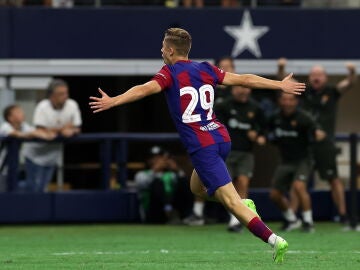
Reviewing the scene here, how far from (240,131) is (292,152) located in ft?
2.45

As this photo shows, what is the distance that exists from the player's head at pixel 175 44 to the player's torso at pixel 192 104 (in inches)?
3.5

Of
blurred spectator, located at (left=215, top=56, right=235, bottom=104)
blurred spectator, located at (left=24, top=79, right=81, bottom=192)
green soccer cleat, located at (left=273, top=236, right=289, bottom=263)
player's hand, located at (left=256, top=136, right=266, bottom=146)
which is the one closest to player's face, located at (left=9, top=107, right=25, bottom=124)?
blurred spectator, located at (left=24, top=79, right=81, bottom=192)

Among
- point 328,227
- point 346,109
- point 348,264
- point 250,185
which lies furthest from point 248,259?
point 346,109

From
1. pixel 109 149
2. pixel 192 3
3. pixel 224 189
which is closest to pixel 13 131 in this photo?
pixel 109 149

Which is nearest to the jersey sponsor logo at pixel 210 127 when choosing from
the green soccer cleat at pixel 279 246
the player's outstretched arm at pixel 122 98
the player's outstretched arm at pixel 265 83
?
the player's outstretched arm at pixel 265 83

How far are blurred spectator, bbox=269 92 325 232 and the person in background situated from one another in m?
0.45

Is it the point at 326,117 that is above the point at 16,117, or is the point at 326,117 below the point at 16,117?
above

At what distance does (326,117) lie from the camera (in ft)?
53.2

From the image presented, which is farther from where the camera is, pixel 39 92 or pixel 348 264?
pixel 39 92

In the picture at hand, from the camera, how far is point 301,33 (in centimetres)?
1853

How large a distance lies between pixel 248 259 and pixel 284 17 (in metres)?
8.29

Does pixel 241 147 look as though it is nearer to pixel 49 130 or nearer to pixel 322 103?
pixel 322 103

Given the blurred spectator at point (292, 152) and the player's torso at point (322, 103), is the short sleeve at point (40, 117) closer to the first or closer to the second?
the blurred spectator at point (292, 152)

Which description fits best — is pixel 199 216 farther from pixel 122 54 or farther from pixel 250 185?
pixel 122 54
